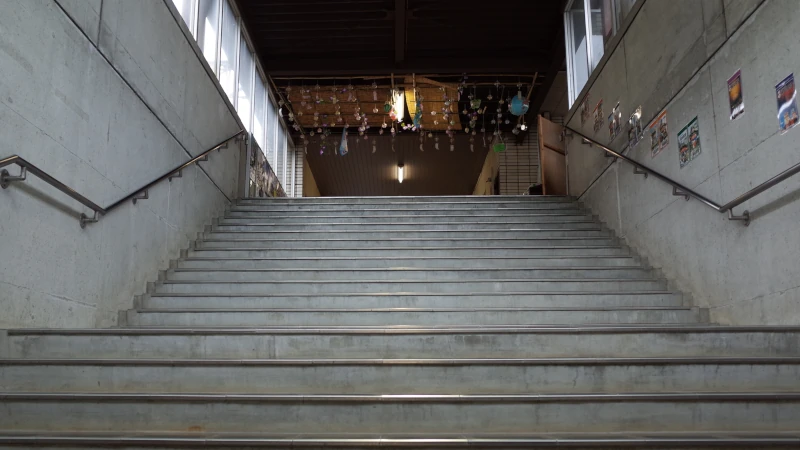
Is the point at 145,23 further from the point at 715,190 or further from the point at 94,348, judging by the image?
the point at 715,190

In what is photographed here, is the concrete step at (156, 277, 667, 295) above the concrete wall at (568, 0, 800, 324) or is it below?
below

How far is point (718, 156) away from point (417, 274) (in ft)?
7.64

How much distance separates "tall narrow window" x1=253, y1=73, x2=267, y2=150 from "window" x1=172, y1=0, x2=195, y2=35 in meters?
3.57

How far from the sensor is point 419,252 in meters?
5.93

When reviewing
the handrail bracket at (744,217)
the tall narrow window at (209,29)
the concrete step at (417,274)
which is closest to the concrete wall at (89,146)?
the concrete step at (417,274)

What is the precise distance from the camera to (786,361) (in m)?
2.99

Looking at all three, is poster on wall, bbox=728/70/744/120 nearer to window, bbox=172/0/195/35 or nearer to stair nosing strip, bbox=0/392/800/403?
stair nosing strip, bbox=0/392/800/403

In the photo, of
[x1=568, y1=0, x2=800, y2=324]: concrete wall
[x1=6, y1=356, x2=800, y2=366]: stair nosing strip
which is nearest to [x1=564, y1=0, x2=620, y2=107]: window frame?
[x1=568, y1=0, x2=800, y2=324]: concrete wall

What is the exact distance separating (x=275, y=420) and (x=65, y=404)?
35.6 inches

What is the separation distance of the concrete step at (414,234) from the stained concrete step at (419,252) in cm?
43

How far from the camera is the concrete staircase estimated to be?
2.69m

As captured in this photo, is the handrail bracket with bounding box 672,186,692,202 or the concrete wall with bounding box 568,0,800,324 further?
the handrail bracket with bounding box 672,186,692,202

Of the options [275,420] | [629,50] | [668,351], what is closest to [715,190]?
[668,351]

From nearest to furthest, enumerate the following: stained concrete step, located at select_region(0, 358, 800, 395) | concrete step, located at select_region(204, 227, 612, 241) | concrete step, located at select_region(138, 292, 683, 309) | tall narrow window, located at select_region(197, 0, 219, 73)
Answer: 1. stained concrete step, located at select_region(0, 358, 800, 395)
2. concrete step, located at select_region(138, 292, 683, 309)
3. concrete step, located at select_region(204, 227, 612, 241)
4. tall narrow window, located at select_region(197, 0, 219, 73)
